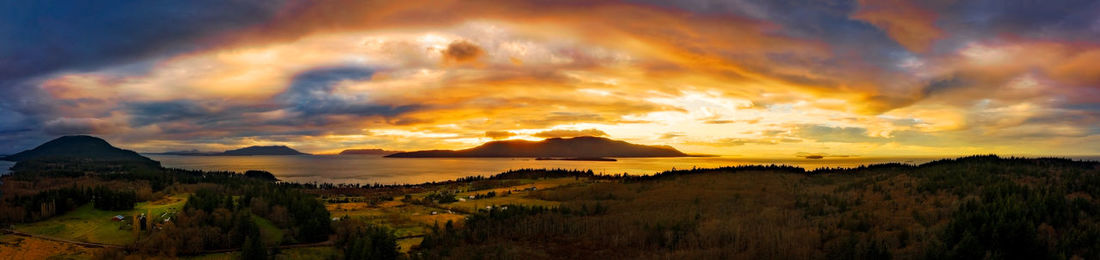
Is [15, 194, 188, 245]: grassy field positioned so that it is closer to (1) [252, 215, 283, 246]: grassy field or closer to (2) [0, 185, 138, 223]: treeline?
(2) [0, 185, 138, 223]: treeline

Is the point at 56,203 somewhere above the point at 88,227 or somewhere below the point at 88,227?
above

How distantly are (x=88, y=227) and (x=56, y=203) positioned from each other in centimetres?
213

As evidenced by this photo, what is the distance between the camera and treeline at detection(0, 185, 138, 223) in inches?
483

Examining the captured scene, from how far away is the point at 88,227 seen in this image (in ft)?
39.6

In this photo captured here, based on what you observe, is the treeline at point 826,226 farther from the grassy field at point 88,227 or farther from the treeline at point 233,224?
the grassy field at point 88,227

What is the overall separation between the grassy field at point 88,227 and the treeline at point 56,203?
192 mm

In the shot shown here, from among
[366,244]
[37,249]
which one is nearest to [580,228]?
[366,244]

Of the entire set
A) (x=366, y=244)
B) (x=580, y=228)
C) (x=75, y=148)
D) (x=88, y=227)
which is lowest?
(x=580, y=228)

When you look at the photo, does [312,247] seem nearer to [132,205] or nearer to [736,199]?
[132,205]

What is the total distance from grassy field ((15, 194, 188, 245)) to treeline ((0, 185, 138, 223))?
19 cm

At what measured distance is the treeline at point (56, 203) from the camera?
1226 cm

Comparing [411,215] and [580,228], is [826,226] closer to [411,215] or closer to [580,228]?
[580,228]

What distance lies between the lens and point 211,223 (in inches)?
466

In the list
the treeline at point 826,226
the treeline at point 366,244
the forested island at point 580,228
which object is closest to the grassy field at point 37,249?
the forested island at point 580,228
